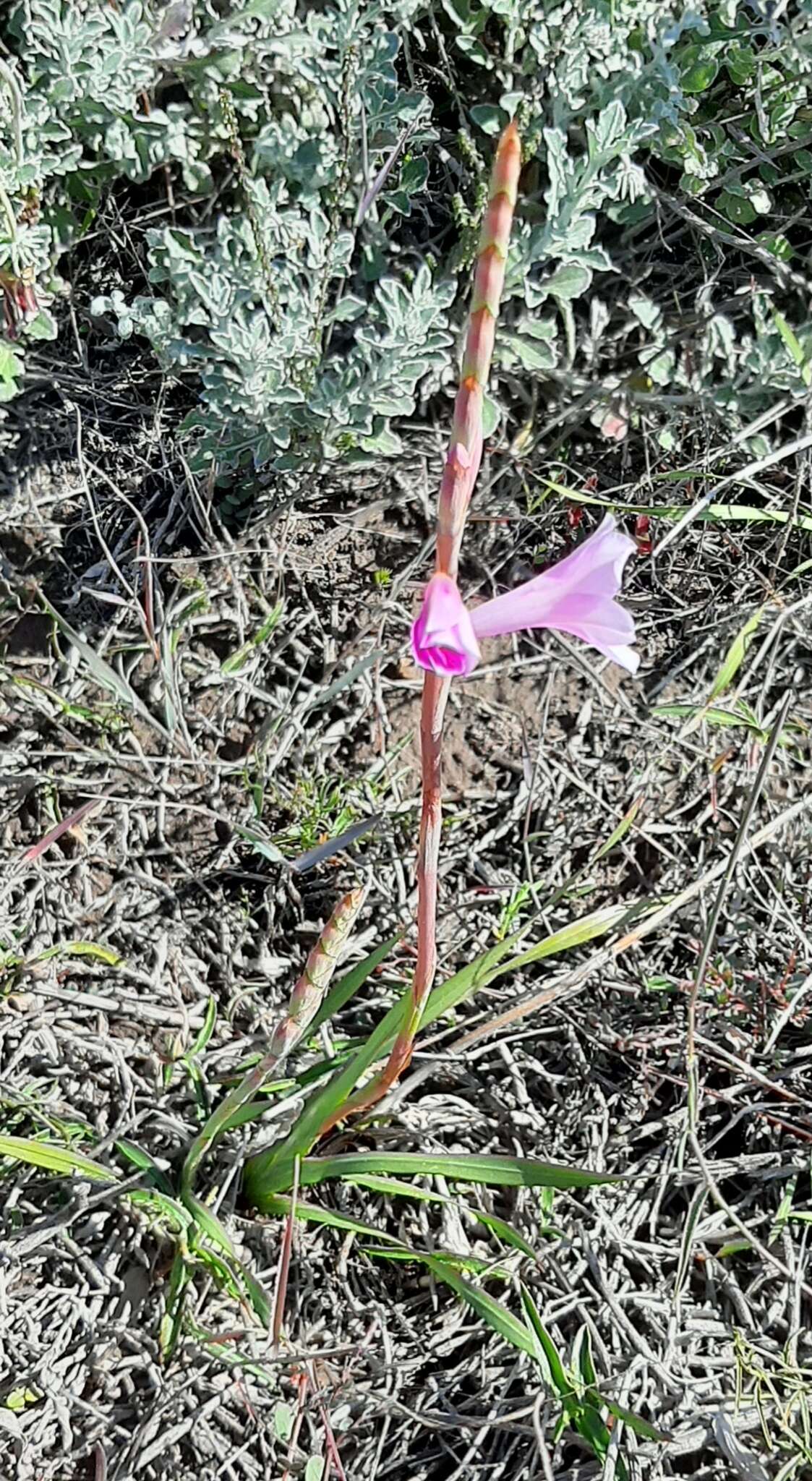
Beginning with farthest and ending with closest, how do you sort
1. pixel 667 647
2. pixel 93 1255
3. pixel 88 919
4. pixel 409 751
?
pixel 667 647 < pixel 409 751 < pixel 88 919 < pixel 93 1255

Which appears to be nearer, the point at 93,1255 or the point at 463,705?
the point at 93,1255

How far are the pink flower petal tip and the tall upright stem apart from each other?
36mm

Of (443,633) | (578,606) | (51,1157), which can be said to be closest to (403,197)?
(578,606)

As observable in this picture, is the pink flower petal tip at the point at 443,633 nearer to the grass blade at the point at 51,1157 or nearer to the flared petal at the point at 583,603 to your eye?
the flared petal at the point at 583,603

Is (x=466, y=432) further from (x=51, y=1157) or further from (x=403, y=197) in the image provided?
(x=403, y=197)

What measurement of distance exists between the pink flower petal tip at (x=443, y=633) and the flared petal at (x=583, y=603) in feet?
0.18

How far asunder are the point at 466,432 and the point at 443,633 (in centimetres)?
14

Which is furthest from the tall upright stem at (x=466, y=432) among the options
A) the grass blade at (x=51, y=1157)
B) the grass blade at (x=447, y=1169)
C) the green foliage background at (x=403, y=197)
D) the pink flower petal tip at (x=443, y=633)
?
the green foliage background at (x=403, y=197)

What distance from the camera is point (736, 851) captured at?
5.77ft

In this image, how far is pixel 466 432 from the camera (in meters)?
0.86

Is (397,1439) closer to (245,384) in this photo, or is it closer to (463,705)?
(463,705)

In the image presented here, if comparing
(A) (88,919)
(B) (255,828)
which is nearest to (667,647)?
(B) (255,828)

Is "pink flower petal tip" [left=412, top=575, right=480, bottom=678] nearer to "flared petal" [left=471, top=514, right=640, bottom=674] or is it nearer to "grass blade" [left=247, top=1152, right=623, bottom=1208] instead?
"flared petal" [left=471, top=514, right=640, bottom=674]

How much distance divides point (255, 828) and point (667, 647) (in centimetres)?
87
